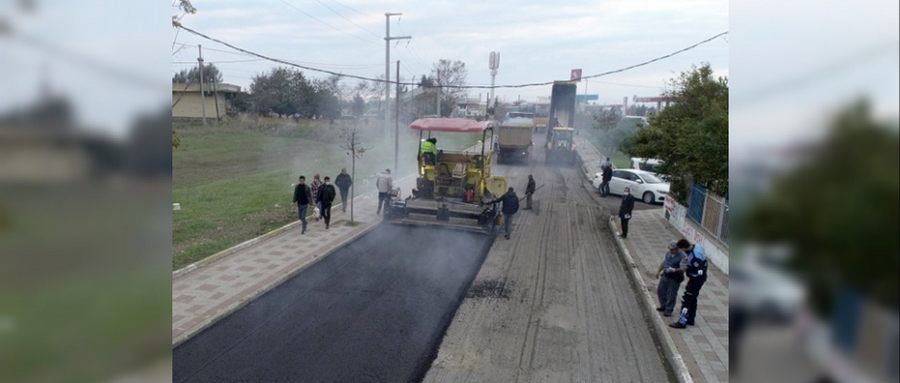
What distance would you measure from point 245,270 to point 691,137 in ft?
25.0

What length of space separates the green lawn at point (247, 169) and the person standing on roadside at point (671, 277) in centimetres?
663

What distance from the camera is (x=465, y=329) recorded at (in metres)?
6.61

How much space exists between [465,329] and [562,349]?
1.14 meters

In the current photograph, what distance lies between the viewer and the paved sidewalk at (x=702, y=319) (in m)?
5.68

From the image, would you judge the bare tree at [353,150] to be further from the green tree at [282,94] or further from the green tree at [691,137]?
the green tree at [691,137]

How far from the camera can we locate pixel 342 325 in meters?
6.52

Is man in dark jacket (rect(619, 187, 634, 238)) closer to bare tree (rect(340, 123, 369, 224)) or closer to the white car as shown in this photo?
bare tree (rect(340, 123, 369, 224))

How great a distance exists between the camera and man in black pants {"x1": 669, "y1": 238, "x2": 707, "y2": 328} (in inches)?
255

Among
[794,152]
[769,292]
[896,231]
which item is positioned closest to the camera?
[896,231]

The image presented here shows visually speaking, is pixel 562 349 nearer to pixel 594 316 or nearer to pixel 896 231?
pixel 594 316

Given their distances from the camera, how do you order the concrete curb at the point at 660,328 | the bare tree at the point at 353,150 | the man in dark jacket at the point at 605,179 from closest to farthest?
the concrete curb at the point at 660,328
the bare tree at the point at 353,150
the man in dark jacket at the point at 605,179

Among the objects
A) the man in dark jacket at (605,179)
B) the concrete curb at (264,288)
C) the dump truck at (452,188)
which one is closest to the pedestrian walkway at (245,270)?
the concrete curb at (264,288)

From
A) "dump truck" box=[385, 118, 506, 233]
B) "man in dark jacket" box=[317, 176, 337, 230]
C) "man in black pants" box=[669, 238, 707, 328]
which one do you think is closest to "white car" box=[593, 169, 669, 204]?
"dump truck" box=[385, 118, 506, 233]

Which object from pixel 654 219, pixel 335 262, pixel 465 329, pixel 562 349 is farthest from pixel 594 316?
pixel 654 219
